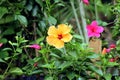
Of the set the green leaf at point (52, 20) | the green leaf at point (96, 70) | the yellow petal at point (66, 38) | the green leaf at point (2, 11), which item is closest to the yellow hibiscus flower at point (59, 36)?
the yellow petal at point (66, 38)

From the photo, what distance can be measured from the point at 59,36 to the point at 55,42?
56 millimetres

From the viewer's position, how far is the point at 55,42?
158 centimetres

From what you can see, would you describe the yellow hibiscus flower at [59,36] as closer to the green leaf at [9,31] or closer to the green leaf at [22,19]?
the green leaf at [22,19]

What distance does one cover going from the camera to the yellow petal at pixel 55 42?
156 centimetres

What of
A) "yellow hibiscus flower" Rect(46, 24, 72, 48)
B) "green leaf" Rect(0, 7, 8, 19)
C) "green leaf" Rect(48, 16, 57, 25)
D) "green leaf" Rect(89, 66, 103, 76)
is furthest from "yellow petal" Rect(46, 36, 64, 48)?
"green leaf" Rect(0, 7, 8, 19)

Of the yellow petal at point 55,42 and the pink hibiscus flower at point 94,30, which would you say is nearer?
the yellow petal at point 55,42

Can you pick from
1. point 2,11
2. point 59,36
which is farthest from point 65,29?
point 2,11

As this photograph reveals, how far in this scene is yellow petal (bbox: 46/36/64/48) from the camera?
1564mm

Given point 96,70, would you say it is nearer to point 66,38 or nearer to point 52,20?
point 66,38

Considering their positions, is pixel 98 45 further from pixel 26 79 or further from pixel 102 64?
pixel 26 79

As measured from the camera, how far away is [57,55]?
165 cm

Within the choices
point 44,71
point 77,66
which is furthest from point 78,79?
point 44,71

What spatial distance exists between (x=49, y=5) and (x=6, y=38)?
1.37ft

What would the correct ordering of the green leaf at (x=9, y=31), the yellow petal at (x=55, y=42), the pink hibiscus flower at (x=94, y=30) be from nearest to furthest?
the yellow petal at (x=55, y=42) < the pink hibiscus flower at (x=94, y=30) < the green leaf at (x=9, y=31)
